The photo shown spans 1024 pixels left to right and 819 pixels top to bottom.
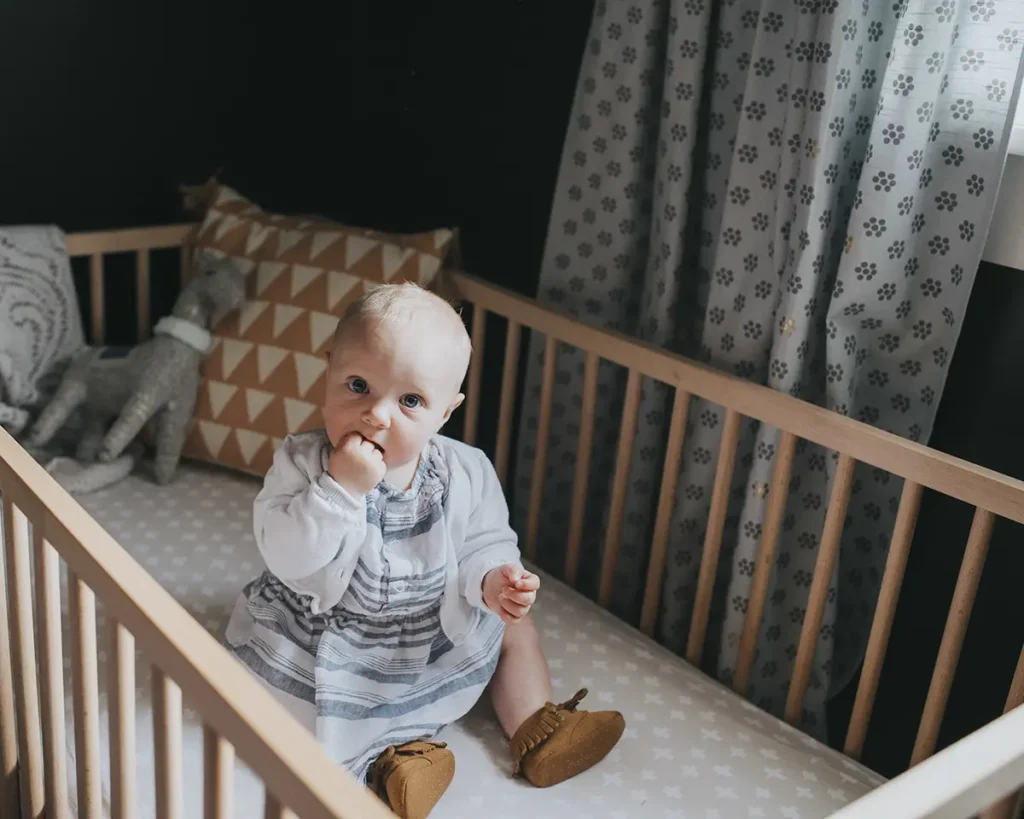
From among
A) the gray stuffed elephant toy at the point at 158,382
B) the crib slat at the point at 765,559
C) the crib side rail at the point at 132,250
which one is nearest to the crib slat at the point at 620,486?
the crib slat at the point at 765,559

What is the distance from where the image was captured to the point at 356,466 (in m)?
1.07

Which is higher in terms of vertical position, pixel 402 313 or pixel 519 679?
pixel 402 313

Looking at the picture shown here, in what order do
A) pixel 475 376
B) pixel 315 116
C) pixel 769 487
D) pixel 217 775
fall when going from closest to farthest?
1. pixel 217 775
2. pixel 769 487
3. pixel 475 376
4. pixel 315 116

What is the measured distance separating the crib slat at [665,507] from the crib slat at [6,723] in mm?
825

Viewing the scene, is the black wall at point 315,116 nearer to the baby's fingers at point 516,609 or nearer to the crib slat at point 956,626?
the crib slat at point 956,626

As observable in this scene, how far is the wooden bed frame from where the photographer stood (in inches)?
27.0

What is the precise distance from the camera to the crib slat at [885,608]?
1233mm

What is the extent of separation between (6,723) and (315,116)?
138 centimetres

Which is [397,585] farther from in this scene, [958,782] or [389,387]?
[958,782]

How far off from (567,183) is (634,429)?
1.30ft

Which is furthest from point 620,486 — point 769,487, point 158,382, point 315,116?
point 315,116

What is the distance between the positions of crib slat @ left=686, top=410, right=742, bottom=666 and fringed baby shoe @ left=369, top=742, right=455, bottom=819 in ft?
1.46

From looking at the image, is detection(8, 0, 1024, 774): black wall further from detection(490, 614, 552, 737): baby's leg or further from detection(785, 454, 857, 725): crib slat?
detection(490, 614, 552, 737): baby's leg

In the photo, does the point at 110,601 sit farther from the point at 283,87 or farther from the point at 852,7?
the point at 283,87
